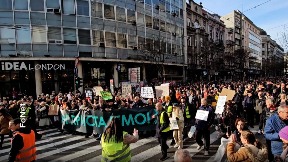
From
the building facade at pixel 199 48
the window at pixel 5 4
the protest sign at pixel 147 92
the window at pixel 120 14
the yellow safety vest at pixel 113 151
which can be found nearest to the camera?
the yellow safety vest at pixel 113 151

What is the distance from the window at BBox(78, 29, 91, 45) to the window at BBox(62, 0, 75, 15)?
2.00 meters

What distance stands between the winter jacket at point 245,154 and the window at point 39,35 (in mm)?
26880

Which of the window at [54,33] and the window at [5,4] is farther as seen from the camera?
the window at [54,33]

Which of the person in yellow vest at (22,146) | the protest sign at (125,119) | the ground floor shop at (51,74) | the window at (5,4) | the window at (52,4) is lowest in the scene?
the protest sign at (125,119)

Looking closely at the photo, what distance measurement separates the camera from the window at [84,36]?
3119 cm

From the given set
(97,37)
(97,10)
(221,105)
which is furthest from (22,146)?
(97,10)

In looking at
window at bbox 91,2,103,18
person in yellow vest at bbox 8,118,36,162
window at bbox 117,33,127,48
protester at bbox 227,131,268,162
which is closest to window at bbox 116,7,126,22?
window at bbox 117,33,127,48

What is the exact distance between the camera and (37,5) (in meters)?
28.5

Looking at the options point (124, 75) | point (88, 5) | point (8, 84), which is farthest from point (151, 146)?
point (124, 75)

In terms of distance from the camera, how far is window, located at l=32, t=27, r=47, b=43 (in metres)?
28.2

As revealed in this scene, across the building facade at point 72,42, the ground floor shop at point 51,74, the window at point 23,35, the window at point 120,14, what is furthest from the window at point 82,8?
the window at point 23,35

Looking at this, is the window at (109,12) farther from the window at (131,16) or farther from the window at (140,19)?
the window at (140,19)

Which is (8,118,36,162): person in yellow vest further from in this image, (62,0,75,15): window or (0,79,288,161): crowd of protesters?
(62,0,75,15): window

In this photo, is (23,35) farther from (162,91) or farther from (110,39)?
(162,91)
